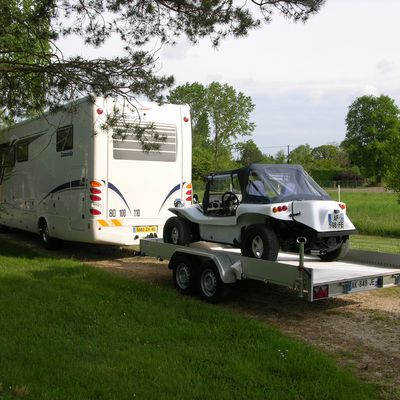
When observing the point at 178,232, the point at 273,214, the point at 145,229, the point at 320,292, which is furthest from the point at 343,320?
the point at 145,229

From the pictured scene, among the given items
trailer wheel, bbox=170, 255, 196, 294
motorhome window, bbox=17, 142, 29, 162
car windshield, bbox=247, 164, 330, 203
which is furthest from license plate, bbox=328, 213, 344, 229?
motorhome window, bbox=17, 142, 29, 162

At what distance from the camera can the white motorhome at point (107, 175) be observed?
1048 centimetres

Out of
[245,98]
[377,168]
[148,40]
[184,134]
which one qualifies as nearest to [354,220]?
[184,134]

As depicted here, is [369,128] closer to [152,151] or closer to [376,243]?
[376,243]

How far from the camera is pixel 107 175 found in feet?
34.7

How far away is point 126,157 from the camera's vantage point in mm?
10781

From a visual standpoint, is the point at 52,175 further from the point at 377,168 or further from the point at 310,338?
A: the point at 377,168

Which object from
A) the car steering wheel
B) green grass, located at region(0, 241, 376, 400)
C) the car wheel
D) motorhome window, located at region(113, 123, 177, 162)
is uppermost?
motorhome window, located at region(113, 123, 177, 162)

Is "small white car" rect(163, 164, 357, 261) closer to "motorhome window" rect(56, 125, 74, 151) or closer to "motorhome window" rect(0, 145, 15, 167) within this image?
"motorhome window" rect(56, 125, 74, 151)

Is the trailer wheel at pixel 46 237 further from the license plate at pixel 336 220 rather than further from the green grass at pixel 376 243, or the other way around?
the license plate at pixel 336 220

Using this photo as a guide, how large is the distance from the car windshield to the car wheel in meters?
0.80

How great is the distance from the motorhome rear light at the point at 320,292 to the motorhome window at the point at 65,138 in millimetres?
6931

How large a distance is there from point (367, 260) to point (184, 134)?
5259mm

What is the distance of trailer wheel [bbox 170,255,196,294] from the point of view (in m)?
7.61
